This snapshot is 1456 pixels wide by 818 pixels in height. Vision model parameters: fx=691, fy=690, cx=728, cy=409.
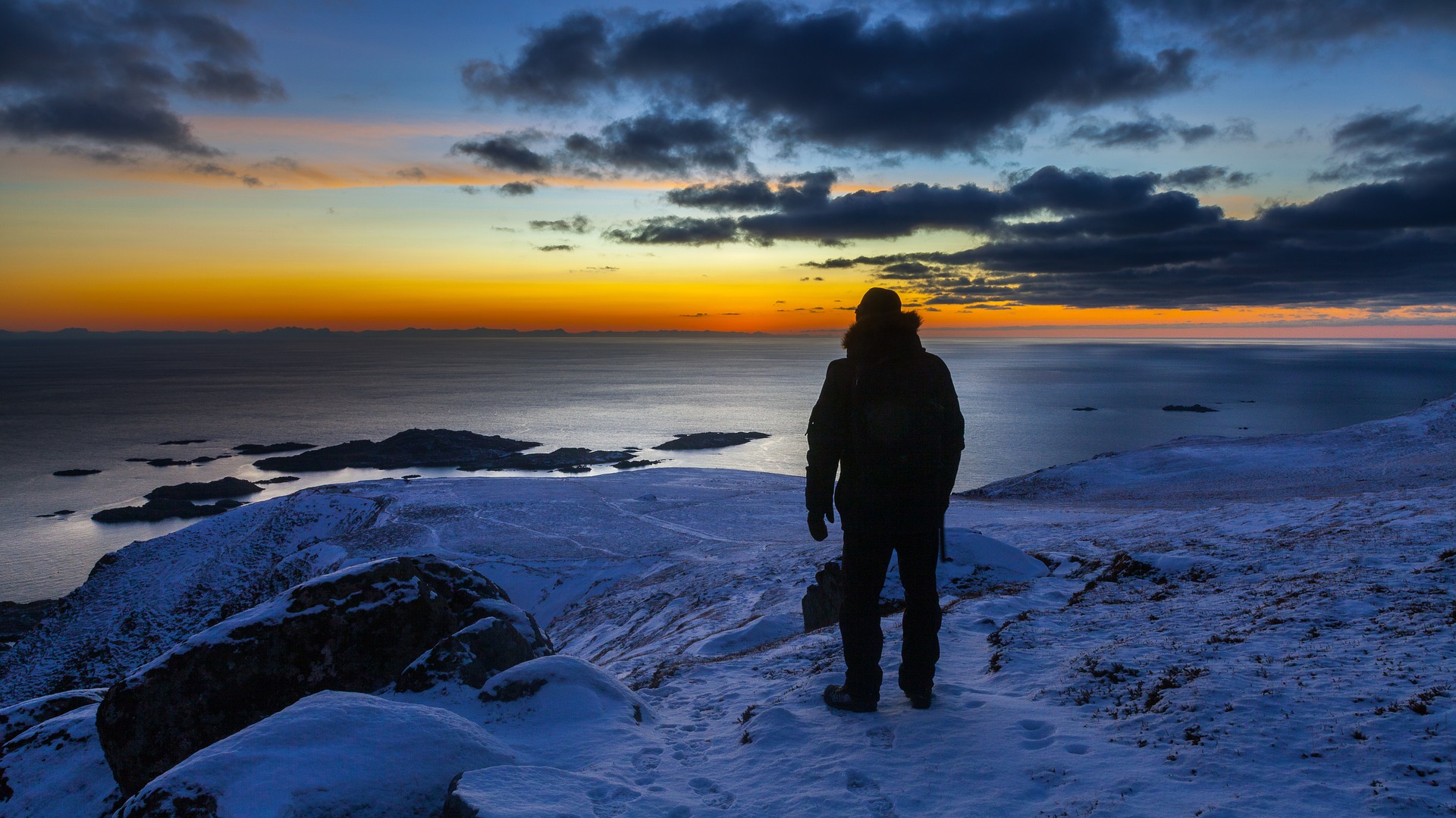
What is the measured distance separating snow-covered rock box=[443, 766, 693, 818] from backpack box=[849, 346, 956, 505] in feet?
8.78

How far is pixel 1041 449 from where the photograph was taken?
81250mm

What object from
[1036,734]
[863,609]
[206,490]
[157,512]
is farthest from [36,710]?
[206,490]

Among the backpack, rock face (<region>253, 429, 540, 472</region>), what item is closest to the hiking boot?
the backpack

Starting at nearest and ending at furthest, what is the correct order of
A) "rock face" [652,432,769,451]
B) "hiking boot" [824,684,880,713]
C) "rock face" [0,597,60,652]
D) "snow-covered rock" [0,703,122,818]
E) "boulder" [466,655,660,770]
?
"boulder" [466,655,660,770]
"hiking boot" [824,684,880,713]
"snow-covered rock" [0,703,122,818]
"rock face" [0,597,60,652]
"rock face" [652,432,769,451]

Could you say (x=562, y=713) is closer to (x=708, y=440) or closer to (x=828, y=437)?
(x=828, y=437)

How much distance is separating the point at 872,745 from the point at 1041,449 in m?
84.2

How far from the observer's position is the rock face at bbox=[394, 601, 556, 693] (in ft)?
21.8

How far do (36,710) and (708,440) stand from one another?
80.9m

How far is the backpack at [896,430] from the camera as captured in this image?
5.43 meters

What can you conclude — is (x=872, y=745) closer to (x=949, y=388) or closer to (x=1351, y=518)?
(x=949, y=388)

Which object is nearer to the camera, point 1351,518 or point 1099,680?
point 1099,680

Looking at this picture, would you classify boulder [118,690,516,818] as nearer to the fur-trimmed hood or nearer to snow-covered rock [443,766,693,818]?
snow-covered rock [443,766,693,818]

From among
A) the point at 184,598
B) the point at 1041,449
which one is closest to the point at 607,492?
the point at 184,598

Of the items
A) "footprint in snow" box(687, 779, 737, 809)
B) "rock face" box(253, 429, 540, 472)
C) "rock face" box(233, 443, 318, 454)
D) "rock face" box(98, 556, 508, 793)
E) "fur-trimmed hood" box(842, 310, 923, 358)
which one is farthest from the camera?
"rock face" box(233, 443, 318, 454)
